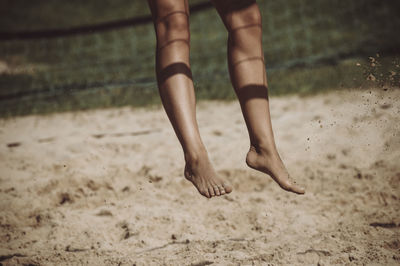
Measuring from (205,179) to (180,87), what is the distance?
42cm

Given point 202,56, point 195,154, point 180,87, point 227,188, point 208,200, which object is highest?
point 202,56

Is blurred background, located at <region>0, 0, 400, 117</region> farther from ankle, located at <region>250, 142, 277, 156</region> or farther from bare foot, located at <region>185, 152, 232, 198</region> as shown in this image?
bare foot, located at <region>185, 152, 232, 198</region>

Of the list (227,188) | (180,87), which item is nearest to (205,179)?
(227,188)

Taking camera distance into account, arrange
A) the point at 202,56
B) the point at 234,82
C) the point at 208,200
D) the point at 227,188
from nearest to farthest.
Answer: the point at 227,188, the point at 234,82, the point at 208,200, the point at 202,56

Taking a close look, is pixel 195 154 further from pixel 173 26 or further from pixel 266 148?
pixel 173 26

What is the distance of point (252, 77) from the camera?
1.92m

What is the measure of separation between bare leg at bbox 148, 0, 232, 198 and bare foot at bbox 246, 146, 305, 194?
0.20m

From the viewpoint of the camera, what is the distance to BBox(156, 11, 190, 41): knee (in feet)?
6.14

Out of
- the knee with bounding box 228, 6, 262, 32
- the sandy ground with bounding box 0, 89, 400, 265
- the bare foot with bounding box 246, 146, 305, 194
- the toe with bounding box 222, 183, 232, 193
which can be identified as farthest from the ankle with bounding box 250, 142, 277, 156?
the knee with bounding box 228, 6, 262, 32

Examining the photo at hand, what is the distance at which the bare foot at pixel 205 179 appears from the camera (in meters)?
1.82

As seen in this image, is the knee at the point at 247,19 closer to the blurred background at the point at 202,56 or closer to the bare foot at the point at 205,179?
the bare foot at the point at 205,179

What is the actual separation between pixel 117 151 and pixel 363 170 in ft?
5.46

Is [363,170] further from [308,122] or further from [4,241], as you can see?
[4,241]

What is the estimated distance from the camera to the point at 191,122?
1.86m
